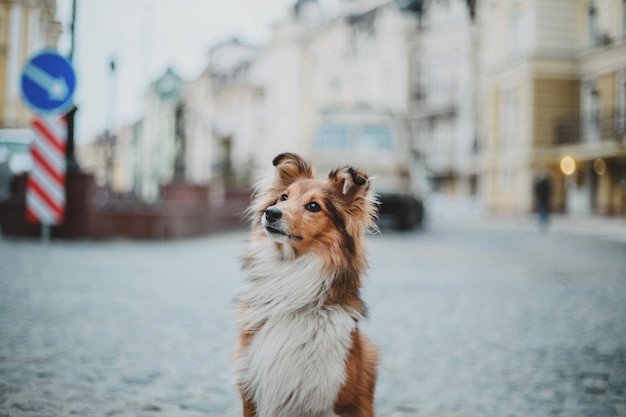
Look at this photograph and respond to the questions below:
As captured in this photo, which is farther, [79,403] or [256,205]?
[79,403]

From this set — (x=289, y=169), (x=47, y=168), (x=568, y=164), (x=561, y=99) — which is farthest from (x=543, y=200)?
(x=289, y=169)

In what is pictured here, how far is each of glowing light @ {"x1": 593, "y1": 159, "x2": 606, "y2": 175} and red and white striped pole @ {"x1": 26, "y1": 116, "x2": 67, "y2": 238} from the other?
1099 centimetres

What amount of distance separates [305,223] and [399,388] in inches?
74.0

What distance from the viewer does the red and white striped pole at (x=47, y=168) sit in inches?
421

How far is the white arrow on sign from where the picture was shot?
867cm

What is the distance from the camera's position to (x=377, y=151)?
18734mm

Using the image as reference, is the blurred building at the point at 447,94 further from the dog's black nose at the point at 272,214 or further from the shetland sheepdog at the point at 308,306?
the dog's black nose at the point at 272,214

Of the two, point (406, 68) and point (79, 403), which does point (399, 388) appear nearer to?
point (79, 403)

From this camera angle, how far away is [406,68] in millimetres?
49062

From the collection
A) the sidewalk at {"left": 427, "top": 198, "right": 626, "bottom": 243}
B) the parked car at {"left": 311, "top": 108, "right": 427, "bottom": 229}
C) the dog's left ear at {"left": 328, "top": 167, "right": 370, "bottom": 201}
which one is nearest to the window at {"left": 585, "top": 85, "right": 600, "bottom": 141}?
the sidewalk at {"left": 427, "top": 198, "right": 626, "bottom": 243}

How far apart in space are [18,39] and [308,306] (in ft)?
51.3

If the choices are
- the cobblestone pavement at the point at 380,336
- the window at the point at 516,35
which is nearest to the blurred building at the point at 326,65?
the window at the point at 516,35

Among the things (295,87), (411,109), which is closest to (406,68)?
(411,109)

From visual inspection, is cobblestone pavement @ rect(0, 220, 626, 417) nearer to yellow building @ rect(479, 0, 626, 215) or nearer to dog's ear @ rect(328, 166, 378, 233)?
dog's ear @ rect(328, 166, 378, 233)
